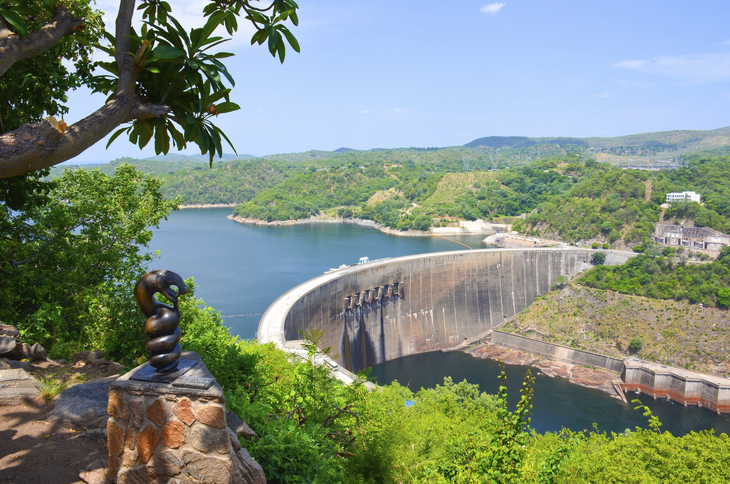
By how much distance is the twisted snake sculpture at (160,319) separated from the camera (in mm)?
3541

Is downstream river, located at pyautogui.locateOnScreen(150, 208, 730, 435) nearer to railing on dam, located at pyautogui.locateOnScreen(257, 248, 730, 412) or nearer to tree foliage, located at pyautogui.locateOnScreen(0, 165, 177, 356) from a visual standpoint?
railing on dam, located at pyautogui.locateOnScreen(257, 248, 730, 412)

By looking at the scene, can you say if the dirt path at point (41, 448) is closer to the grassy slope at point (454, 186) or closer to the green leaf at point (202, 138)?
the green leaf at point (202, 138)

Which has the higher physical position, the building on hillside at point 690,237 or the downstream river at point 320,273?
the building on hillside at point 690,237

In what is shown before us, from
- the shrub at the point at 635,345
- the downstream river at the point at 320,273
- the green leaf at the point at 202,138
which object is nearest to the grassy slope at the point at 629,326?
the shrub at the point at 635,345

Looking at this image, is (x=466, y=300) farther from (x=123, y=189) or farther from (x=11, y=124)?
(x=11, y=124)

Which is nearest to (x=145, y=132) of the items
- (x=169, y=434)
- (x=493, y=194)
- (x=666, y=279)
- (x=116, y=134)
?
(x=116, y=134)

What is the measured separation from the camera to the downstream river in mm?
25266

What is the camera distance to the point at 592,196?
5397cm

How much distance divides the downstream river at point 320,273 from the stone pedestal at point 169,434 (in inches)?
888

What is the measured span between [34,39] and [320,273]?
40.5 m

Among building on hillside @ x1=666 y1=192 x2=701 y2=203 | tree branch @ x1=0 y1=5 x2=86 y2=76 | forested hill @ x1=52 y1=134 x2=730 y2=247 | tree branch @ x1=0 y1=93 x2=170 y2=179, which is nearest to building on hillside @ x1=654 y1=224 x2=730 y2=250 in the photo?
forested hill @ x1=52 y1=134 x2=730 y2=247

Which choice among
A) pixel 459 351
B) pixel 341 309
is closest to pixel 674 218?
pixel 459 351

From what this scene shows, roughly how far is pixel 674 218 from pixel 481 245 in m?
20.5

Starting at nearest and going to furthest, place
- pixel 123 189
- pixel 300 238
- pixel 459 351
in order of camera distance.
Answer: pixel 123 189 < pixel 459 351 < pixel 300 238
